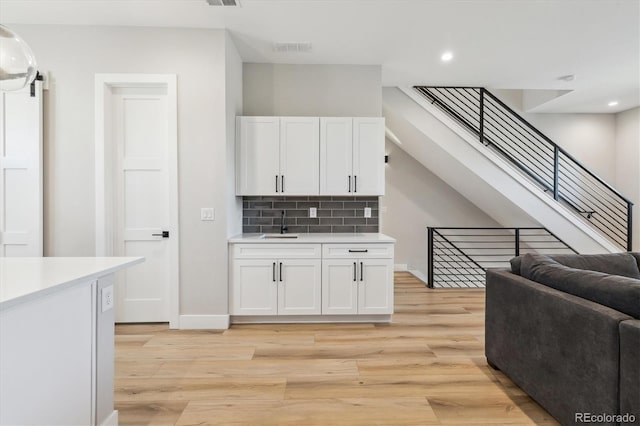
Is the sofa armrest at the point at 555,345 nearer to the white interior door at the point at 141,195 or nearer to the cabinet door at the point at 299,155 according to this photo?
the cabinet door at the point at 299,155

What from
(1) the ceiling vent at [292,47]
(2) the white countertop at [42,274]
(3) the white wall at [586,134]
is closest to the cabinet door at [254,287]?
(2) the white countertop at [42,274]

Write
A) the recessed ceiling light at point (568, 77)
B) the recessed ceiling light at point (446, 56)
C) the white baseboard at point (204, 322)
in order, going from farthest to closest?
the recessed ceiling light at point (568, 77)
the recessed ceiling light at point (446, 56)
the white baseboard at point (204, 322)

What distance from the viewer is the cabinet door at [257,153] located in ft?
12.4

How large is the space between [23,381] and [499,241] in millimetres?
7049

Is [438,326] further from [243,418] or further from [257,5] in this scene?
[257,5]

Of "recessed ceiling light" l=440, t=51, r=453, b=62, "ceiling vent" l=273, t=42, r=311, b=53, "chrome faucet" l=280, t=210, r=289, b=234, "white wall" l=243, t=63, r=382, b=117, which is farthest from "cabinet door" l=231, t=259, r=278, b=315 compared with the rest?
"recessed ceiling light" l=440, t=51, r=453, b=62

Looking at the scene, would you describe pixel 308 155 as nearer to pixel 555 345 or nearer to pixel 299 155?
pixel 299 155

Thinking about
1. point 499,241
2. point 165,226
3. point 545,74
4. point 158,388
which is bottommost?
point 158,388

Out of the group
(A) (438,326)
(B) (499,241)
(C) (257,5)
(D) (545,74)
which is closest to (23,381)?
(C) (257,5)

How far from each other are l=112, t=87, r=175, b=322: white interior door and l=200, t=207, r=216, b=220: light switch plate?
1.27 feet

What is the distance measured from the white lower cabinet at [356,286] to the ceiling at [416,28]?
92.7 inches

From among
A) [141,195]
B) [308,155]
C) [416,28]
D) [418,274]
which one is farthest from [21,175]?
[418,274]

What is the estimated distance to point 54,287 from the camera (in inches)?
51.7

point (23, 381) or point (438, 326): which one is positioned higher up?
point (23, 381)
